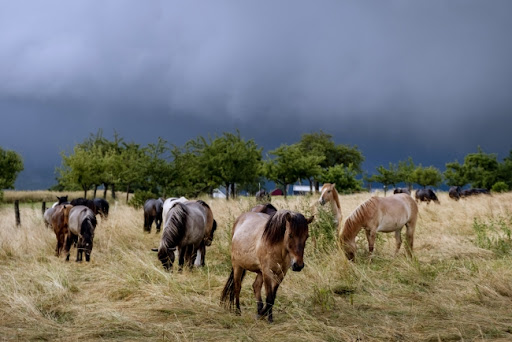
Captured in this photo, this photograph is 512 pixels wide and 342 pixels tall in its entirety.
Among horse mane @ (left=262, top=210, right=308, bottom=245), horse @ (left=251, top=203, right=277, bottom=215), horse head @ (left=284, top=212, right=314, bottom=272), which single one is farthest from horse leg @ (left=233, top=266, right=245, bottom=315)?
horse @ (left=251, top=203, right=277, bottom=215)

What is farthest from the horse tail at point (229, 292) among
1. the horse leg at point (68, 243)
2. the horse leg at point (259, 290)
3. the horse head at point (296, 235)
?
the horse leg at point (68, 243)

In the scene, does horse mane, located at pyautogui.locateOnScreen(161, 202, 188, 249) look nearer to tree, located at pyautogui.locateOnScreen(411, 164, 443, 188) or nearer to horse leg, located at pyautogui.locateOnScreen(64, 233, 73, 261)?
horse leg, located at pyautogui.locateOnScreen(64, 233, 73, 261)

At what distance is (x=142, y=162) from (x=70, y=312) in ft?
68.0

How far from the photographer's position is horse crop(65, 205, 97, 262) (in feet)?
34.9

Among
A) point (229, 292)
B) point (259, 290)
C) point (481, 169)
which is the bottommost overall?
point (229, 292)

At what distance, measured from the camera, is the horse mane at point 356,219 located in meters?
8.59

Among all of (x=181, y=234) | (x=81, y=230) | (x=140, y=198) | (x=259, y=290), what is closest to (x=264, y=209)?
(x=259, y=290)

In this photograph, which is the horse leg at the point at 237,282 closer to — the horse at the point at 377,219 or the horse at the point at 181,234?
the horse at the point at 181,234

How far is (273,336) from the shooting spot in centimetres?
460

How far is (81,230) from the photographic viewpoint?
10742 mm

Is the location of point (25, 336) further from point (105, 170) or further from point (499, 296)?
point (105, 170)

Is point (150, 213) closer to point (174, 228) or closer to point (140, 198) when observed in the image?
point (174, 228)

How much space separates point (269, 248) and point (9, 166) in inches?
2389

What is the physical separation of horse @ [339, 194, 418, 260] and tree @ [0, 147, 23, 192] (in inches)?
2193
